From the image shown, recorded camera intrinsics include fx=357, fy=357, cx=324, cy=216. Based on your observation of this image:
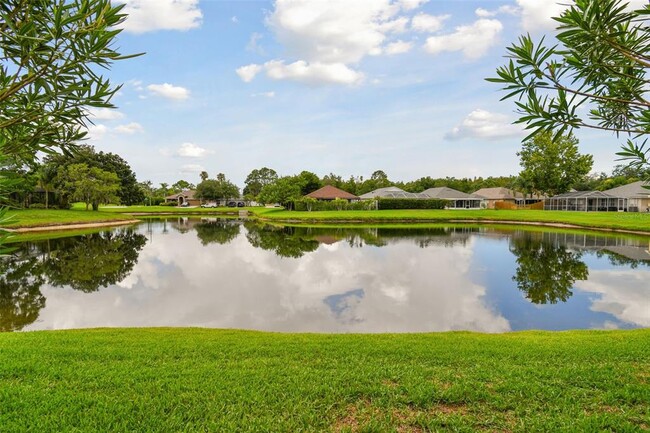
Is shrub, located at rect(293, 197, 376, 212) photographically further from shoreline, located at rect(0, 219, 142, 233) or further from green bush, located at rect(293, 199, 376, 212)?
shoreline, located at rect(0, 219, 142, 233)

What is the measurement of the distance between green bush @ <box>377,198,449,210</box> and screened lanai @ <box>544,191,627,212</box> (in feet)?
58.0

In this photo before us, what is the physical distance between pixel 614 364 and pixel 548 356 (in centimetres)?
74

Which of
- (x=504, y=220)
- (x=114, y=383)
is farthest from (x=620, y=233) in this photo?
(x=114, y=383)

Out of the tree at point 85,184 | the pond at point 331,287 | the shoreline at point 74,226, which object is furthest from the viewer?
the tree at point 85,184

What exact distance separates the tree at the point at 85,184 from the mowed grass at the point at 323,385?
147 ft

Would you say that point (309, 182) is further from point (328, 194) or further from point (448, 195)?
point (448, 195)

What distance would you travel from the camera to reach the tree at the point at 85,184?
141ft

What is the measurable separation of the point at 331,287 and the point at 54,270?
11.8 metres

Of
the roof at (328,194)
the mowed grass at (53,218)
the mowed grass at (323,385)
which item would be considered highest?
the roof at (328,194)

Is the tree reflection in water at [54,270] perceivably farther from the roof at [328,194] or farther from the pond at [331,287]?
the roof at [328,194]

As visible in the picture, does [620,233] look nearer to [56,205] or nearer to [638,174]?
[638,174]

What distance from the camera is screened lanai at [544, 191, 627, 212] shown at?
156ft

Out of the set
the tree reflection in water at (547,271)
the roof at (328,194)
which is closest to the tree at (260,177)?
the roof at (328,194)

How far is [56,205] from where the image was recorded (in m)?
48.4
